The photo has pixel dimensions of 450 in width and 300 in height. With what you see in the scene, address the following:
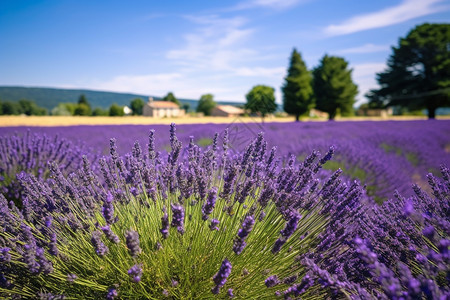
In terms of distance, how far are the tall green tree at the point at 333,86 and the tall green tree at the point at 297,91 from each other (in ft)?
11.7

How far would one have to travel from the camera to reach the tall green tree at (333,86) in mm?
38000

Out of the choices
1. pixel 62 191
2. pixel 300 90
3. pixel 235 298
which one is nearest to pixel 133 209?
pixel 62 191

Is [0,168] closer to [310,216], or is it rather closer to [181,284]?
[181,284]

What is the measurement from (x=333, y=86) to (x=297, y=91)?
6269mm

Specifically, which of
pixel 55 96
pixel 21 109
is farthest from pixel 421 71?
pixel 55 96

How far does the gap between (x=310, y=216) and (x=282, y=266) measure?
309 millimetres

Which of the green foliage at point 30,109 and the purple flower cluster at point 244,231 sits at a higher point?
the green foliage at point 30,109

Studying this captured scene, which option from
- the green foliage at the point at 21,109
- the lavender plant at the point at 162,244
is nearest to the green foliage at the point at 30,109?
the green foliage at the point at 21,109

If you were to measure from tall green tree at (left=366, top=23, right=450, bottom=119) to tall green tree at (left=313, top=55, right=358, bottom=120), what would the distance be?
468cm

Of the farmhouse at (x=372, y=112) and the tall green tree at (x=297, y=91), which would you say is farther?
the farmhouse at (x=372, y=112)

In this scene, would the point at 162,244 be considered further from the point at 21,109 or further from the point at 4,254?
the point at 21,109

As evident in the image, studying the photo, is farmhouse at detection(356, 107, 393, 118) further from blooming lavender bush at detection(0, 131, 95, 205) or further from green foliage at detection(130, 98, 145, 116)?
blooming lavender bush at detection(0, 131, 95, 205)

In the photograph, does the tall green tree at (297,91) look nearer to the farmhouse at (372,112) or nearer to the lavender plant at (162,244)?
the farmhouse at (372,112)

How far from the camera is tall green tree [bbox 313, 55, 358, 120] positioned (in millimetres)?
38000
